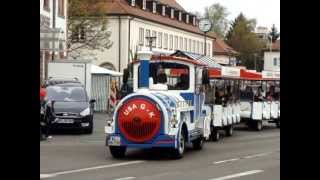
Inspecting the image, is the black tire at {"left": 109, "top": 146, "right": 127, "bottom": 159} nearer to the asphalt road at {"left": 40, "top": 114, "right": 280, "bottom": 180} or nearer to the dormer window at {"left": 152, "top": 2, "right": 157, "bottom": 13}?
the asphalt road at {"left": 40, "top": 114, "right": 280, "bottom": 180}

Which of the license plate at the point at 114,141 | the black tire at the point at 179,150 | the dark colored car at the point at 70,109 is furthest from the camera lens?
the dark colored car at the point at 70,109

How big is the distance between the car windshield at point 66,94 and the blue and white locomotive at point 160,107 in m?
7.11

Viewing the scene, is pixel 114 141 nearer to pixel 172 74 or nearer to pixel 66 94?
pixel 172 74

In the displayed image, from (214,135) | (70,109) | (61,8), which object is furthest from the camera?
(61,8)

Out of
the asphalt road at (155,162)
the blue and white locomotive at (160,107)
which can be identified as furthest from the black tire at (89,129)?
the blue and white locomotive at (160,107)

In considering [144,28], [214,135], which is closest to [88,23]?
[144,28]

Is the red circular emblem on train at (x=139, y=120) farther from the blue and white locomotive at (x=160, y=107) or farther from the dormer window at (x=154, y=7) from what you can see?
the dormer window at (x=154, y=7)

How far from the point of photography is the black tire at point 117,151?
52.6 ft

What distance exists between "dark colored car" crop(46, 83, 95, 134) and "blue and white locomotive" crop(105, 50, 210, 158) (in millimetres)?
6155

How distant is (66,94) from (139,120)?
9.83 m

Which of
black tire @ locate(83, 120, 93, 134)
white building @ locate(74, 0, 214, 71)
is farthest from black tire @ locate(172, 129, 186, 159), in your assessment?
white building @ locate(74, 0, 214, 71)

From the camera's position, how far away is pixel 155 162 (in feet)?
50.2

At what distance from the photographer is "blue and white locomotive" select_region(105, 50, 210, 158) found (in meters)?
15.2
